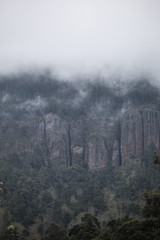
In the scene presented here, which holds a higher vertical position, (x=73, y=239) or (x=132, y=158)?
(x=132, y=158)

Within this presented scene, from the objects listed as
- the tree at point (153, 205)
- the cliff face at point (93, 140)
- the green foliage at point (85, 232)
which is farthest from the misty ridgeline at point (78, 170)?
the tree at point (153, 205)

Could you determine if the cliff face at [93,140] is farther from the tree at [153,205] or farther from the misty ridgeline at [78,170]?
the tree at [153,205]

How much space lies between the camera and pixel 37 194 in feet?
478

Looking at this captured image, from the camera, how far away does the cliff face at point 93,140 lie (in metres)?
184

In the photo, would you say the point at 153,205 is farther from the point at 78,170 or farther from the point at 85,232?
the point at 78,170

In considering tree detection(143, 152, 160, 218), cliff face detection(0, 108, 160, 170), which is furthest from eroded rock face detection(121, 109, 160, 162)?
tree detection(143, 152, 160, 218)

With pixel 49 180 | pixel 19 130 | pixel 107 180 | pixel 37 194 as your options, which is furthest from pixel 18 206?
pixel 19 130

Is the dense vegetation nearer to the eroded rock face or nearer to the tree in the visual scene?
the eroded rock face

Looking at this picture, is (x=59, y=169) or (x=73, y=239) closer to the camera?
(x=73, y=239)

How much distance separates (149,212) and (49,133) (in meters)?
147

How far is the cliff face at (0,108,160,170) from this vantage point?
604 feet

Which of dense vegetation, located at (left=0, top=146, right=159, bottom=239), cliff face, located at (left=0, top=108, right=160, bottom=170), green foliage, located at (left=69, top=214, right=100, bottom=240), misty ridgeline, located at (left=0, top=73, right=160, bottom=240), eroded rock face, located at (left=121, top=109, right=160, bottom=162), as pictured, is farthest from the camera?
cliff face, located at (left=0, top=108, right=160, bottom=170)

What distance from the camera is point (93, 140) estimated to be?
638ft

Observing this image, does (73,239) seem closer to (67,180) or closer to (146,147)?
(67,180)
